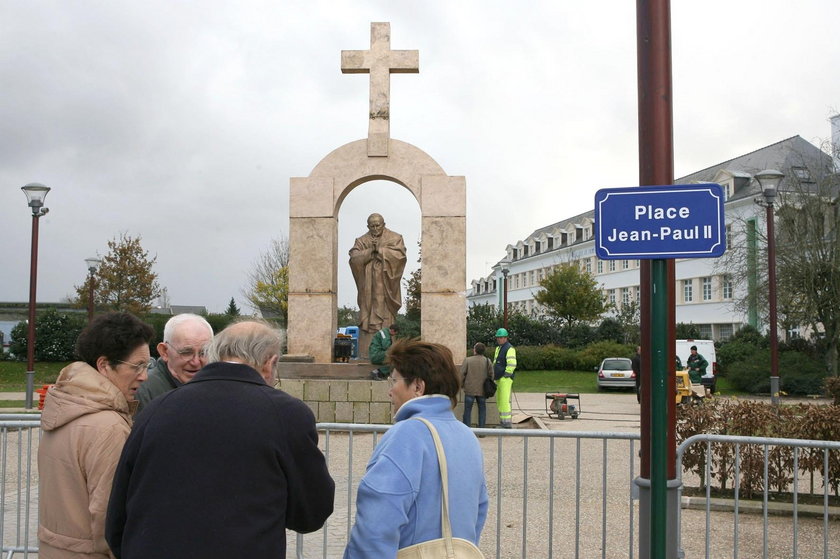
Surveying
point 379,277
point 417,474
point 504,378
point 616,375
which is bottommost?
point 616,375

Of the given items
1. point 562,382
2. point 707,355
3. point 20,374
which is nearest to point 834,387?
point 707,355

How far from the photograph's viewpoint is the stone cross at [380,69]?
43.6 feet

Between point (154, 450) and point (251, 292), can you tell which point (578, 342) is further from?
point (154, 450)

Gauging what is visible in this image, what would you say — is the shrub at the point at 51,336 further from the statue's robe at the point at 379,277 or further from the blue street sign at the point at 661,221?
the blue street sign at the point at 661,221

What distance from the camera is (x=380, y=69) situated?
13359 millimetres

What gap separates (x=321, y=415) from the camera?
12508mm

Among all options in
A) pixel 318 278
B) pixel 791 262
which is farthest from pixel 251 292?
pixel 318 278

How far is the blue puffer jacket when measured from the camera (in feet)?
8.47

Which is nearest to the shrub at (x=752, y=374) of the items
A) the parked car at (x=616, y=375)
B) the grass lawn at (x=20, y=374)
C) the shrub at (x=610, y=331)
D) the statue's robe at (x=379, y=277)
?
the parked car at (x=616, y=375)

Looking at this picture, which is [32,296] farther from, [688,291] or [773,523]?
[688,291]

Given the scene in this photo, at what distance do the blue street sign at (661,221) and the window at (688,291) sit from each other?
4839cm

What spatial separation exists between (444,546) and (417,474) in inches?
10.3

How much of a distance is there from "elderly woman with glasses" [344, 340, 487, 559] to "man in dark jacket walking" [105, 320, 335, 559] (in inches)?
9.9

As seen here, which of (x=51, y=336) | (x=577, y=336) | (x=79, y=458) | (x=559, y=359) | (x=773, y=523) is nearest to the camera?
(x=79, y=458)
